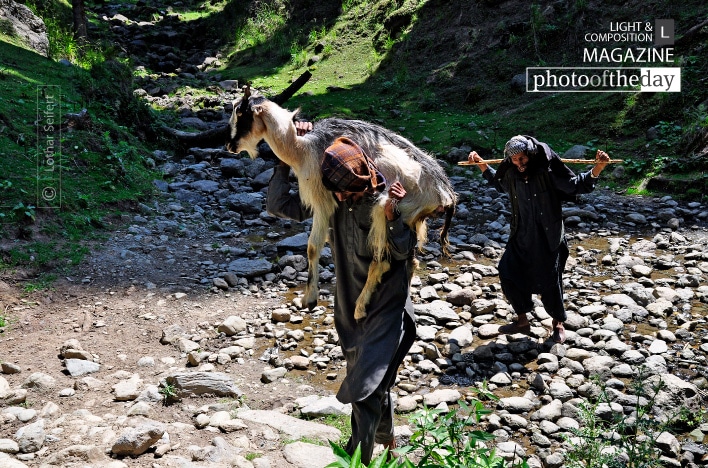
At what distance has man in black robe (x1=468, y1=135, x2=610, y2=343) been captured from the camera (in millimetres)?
5547

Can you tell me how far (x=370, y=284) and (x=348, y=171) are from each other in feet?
2.11

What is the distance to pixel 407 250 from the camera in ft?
11.3

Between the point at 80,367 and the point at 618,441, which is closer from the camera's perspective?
the point at 618,441

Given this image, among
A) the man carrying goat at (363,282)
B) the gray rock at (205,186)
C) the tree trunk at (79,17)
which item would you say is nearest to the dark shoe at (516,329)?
the man carrying goat at (363,282)

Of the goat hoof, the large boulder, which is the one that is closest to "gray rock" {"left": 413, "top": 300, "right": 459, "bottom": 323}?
the goat hoof

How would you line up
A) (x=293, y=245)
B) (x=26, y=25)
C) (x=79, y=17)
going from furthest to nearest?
(x=79, y=17)
(x=26, y=25)
(x=293, y=245)

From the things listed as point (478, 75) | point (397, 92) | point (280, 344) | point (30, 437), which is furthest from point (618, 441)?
point (397, 92)

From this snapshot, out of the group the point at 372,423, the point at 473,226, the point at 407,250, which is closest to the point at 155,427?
the point at 372,423

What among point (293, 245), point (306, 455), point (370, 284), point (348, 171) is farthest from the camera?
point (293, 245)

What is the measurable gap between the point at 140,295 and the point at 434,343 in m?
3.01

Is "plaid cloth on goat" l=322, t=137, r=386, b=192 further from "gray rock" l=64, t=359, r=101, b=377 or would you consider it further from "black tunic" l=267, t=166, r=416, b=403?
"gray rock" l=64, t=359, r=101, b=377

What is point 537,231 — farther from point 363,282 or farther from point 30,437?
point 30,437

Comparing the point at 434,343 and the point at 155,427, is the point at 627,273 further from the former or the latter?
the point at 155,427

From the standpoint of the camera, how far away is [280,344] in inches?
238
